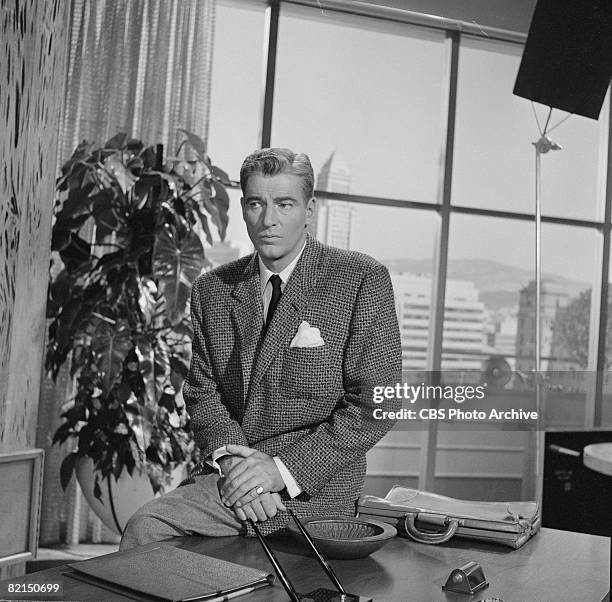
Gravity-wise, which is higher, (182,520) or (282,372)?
(282,372)

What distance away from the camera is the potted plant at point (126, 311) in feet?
10.4

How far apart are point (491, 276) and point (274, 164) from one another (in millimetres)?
1919

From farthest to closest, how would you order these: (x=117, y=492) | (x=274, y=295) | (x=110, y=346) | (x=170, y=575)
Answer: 1. (x=117, y=492)
2. (x=110, y=346)
3. (x=274, y=295)
4. (x=170, y=575)

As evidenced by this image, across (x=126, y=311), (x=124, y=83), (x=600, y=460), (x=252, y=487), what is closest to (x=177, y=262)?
(x=126, y=311)

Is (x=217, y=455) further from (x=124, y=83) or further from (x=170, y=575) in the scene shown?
(x=124, y=83)

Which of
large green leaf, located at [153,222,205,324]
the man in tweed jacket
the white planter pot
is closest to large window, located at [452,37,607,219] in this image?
large green leaf, located at [153,222,205,324]

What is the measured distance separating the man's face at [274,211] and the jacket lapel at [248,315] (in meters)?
0.08

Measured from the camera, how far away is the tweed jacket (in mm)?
1859

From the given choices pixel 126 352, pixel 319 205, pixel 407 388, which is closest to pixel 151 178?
pixel 126 352

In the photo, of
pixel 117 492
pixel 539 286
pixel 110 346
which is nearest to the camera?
pixel 110 346

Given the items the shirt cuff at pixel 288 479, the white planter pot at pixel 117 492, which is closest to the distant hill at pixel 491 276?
the white planter pot at pixel 117 492

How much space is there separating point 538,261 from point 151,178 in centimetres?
161

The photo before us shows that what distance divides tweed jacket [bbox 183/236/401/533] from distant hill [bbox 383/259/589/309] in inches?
64.2

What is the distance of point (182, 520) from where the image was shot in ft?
5.70
